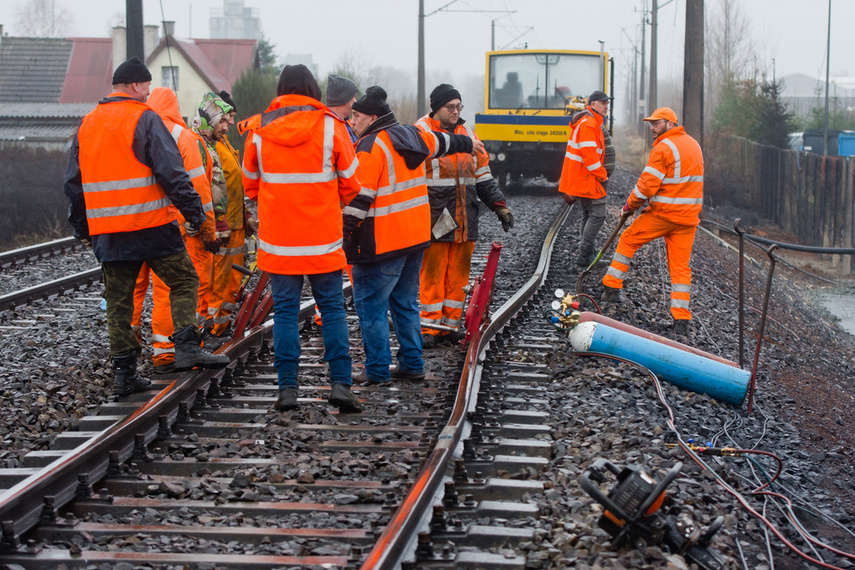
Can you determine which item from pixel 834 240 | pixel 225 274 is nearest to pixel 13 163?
pixel 225 274

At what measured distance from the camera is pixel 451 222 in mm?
6551

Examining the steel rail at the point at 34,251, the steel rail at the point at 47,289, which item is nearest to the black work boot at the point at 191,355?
the steel rail at the point at 47,289

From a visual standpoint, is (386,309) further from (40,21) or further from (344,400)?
(40,21)

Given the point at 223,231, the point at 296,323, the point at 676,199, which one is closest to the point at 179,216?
the point at 223,231

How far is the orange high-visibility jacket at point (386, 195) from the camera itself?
545cm

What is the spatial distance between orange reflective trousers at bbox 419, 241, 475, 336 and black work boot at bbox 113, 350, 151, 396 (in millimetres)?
2155

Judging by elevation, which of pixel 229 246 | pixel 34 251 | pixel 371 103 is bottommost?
pixel 34 251

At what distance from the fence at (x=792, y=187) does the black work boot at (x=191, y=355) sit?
14.9m

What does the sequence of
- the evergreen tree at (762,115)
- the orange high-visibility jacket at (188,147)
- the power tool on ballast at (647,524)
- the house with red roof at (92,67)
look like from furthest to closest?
1. the house with red roof at (92,67)
2. the evergreen tree at (762,115)
3. the orange high-visibility jacket at (188,147)
4. the power tool on ballast at (647,524)

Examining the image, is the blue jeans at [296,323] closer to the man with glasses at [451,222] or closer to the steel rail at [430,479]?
the steel rail at [430,479]

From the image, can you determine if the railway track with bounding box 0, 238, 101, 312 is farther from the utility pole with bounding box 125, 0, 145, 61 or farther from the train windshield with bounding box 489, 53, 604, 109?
the train windshield with bounding box 489, 53, 604, 109

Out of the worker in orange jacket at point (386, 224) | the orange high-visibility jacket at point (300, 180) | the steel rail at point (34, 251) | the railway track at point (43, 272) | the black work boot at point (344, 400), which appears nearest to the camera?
the orange high-visibility jacket at point (300, 180)

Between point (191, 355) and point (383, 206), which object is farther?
point (191, 355)

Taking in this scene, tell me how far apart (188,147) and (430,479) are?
313 centimetres
